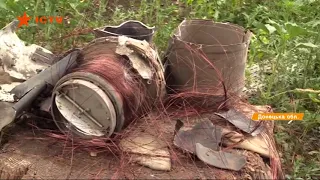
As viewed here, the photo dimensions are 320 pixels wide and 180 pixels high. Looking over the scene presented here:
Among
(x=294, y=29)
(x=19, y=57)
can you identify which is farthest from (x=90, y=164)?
(x=294, y=29)

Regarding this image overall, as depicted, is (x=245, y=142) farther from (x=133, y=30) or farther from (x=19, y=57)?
(x=19, y=57)

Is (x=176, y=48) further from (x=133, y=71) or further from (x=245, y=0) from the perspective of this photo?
(x=245, y=0)

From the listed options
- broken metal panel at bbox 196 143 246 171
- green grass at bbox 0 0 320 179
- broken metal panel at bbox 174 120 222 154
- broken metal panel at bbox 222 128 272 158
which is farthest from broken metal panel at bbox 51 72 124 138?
green grass at bbox 0 0 320 179

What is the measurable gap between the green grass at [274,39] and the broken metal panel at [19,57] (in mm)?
245

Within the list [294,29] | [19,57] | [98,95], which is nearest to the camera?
[98,95]

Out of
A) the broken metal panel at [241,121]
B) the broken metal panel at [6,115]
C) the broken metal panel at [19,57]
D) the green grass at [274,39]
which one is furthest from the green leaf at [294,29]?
the broken metal panel at [6,115]

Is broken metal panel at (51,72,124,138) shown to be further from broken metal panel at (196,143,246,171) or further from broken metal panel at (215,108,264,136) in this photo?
broken metal panel at (215,108,264,136)

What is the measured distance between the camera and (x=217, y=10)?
4648 millimetres

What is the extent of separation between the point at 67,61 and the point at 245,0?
3016 millimetres

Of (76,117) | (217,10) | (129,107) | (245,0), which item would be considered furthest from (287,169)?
(245,0)

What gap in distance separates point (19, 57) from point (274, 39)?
2.13m

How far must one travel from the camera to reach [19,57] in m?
2.90

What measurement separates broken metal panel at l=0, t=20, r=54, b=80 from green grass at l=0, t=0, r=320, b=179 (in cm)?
25

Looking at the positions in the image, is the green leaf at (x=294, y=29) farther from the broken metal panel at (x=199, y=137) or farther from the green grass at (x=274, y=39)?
the broken metal panel at (x=199, y=137)
